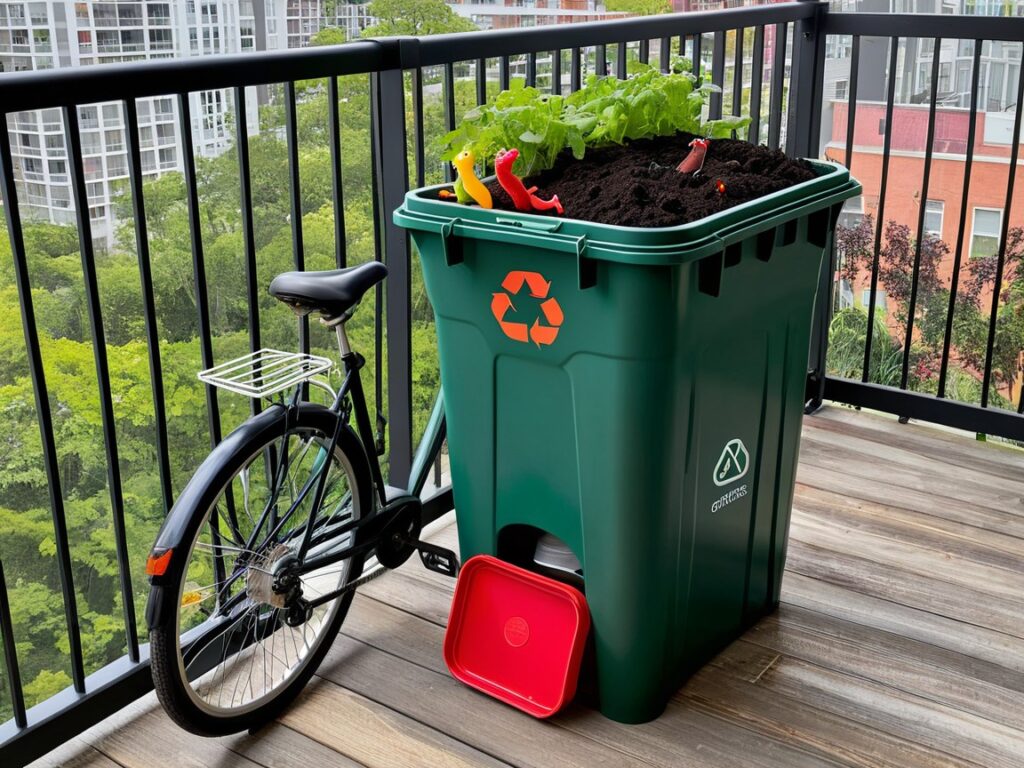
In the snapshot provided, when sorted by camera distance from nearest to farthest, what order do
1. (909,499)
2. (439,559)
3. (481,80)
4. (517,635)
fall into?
(517,635) → (439,559) → (481,80) → (909,499)

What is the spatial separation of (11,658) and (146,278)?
637 millimetres

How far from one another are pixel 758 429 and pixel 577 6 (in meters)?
25.6

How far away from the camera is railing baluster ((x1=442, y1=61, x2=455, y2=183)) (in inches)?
90.2

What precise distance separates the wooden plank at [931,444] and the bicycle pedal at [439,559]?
144 cm

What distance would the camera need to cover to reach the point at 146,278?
179cm

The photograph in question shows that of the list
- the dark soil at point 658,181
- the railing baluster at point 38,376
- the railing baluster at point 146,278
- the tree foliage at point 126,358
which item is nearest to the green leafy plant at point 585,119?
the dark soil at point 658,181

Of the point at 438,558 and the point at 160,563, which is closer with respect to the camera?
the point at 160,563

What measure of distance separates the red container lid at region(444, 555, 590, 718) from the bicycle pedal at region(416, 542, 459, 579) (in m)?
0.10

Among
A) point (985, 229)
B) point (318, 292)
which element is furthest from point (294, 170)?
point (985, 229)

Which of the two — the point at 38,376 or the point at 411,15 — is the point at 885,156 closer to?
the point at 38,376

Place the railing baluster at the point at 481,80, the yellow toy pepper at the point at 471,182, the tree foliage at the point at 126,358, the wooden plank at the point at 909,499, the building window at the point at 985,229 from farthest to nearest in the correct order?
the building window at the point at 985,229 → the tree foliage at the point at 126,358 → the wooden plank at the point at 909,499 → the railing baluster at the point at 481,80 → the yellow toy pepper at the point at 471,182

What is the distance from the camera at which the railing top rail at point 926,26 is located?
2764 millimetres

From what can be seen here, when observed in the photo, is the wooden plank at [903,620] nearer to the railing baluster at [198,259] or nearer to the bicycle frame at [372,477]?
the bicycle frame at [372,477]

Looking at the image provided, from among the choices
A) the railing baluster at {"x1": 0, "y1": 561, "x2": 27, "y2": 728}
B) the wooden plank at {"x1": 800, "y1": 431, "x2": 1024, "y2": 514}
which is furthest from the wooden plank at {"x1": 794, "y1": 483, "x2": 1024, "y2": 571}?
the railing baluster at {"x1": 0, "y1": 561, "x2": 27, "y2": 728}
